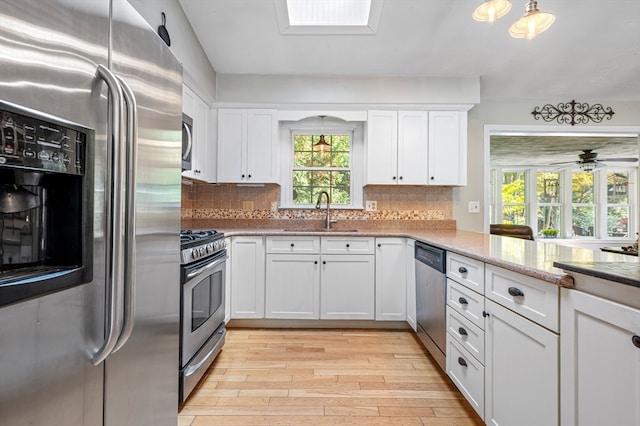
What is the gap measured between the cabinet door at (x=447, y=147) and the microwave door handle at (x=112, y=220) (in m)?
2.88

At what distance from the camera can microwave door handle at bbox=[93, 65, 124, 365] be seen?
2.29 ft

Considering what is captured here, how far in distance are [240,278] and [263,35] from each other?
1.98m

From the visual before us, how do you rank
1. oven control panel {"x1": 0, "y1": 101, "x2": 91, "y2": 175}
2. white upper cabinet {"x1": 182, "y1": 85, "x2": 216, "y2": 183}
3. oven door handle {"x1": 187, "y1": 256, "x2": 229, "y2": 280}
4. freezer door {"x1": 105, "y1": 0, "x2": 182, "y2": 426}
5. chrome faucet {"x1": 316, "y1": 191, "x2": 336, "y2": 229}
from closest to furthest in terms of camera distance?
oven control panel {"x1": 0, "y1": 101, "x2": 91, "y2": 175} < freezer door {"x1": 105, "y1": 0, "x2": 182, "y2": 426} < oven door handle {"x1": 187, "y1": 256, "x2": 229, "y2": 280} < white upper cabinet {"x1": 182, "y1": 85, "x2": 216, "y2": 183} < chrome faucet {"x1": 316, "y1": 191, "x2": 336, "y2": 229}

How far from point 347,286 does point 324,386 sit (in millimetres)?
1011

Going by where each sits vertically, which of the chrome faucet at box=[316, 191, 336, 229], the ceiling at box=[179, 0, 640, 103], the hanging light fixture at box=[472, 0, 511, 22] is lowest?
the chrome faucet at box=[316, 191, 336, 229]

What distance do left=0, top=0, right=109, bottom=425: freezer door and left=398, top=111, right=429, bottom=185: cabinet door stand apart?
275cm

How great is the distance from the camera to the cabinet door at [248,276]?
2.80 m

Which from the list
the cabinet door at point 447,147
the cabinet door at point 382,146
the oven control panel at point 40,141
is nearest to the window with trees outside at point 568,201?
the cabinet door at point 447,147

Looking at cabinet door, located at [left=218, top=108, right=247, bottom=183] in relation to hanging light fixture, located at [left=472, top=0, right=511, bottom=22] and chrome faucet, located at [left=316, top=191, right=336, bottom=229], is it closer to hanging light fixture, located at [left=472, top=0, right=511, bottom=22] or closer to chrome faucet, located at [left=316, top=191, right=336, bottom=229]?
chrome faucet, located at [left=316, top=191, right=336, bottom=229]

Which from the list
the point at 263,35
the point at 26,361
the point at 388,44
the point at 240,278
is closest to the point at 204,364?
the point at 240,278

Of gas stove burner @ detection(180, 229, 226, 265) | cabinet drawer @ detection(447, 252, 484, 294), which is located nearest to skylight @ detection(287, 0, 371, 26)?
gas stove burner @ detection(180, 229, 226, 265)

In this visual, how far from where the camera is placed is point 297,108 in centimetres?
319

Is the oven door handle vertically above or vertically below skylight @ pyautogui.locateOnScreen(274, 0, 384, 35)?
below

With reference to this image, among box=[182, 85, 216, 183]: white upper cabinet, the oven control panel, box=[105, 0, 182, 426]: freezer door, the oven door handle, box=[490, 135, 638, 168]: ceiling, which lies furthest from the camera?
box=[490, 135, 638, 168]: ceiling
